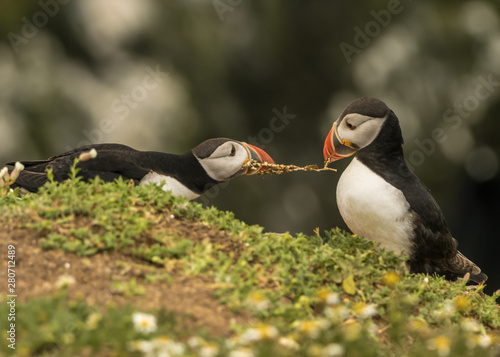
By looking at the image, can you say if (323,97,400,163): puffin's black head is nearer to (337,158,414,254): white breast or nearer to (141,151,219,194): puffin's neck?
(337,158,414,254): white breast

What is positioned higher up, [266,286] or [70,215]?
[70,215]

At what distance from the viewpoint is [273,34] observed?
7.78 m

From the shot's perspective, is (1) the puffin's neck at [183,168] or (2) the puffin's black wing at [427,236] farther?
(1) the puffin's neck at [183,168]

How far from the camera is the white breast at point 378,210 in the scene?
13.8 feet

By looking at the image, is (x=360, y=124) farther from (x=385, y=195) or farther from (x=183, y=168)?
(x=183, y=168)

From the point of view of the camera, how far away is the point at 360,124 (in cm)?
441

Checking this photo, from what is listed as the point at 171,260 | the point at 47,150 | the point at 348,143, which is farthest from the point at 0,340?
the point at 47,150

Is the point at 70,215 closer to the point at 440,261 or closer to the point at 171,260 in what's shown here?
the point at 171,260

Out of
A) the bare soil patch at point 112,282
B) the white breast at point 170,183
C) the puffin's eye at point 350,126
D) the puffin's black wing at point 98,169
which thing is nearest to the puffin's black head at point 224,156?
the white breast at point 170,183

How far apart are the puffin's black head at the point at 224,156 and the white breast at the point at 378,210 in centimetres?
84

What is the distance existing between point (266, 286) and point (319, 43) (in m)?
5.54

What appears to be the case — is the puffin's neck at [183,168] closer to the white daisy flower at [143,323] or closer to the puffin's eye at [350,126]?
the puffin's eye at [350,126]

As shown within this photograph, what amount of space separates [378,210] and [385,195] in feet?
0.42

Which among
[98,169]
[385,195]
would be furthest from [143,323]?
[385,195]
